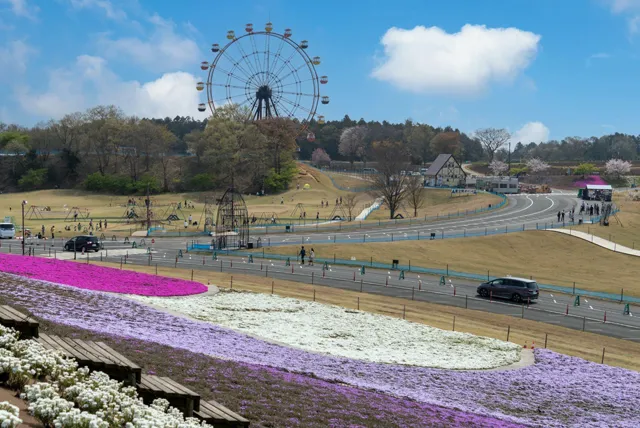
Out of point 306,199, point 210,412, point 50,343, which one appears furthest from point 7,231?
point 306,199

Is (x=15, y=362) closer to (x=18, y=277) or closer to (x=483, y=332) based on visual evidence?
(x=18, y=277)

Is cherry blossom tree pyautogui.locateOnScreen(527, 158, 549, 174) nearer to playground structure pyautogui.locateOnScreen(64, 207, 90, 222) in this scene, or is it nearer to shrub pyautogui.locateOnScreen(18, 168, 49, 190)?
playground structure pyautogui.locateOnScreen(64, 207, 90, 222)

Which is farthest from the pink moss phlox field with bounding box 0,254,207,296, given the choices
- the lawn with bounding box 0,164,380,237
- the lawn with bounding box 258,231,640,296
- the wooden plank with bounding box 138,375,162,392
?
the lawn with bounding box 0,164,380,237

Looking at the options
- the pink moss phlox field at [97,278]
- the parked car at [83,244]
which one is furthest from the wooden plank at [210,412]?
the parked car at [83,244]

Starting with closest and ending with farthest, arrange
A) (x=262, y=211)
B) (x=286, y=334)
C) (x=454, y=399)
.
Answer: (x=454, y=399) < (x=286, y=334) < (x=262, y=211)

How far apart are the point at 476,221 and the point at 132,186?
81.2 meters

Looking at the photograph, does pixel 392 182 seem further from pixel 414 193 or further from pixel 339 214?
pixel 339 214

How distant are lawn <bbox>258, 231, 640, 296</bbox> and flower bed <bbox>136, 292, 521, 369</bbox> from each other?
2525cm

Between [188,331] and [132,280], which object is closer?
[188,331]

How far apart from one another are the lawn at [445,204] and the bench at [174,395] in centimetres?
8783

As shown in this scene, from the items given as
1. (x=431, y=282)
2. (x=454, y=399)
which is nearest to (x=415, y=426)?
(x=454, y=399)

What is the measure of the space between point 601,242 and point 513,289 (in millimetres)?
35916

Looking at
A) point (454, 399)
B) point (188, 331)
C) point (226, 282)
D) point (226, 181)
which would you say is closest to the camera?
point (454, 399)

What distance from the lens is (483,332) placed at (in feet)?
113
